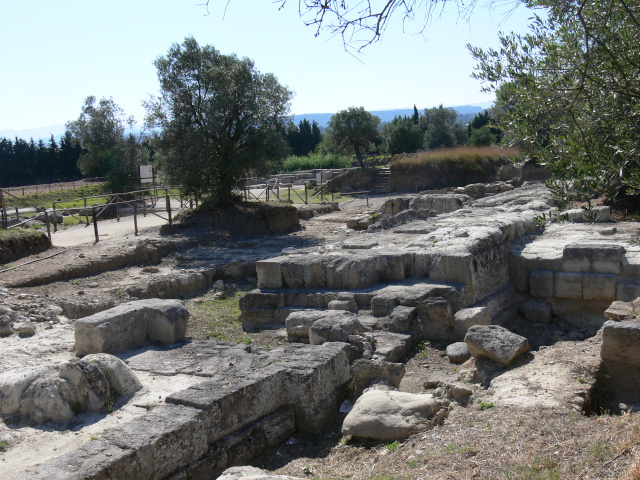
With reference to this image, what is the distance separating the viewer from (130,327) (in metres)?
6.88

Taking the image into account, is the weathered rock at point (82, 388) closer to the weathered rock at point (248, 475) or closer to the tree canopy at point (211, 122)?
the weathered rock at point (248, 475)

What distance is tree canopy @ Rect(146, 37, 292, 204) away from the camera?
19.7 meters

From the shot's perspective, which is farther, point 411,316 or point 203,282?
point 203,282

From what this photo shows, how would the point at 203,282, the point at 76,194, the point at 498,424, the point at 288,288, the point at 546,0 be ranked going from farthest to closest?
the point at 76,194
the point at 203,282
the point at 288,288
the point at 546,0
the point at 498,424

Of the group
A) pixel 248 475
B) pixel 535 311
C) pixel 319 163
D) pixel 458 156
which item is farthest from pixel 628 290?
pixel 319 163

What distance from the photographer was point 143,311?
7.09m

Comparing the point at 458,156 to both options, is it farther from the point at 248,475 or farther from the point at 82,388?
the point at 248,475

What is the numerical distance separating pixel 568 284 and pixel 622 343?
341 cm

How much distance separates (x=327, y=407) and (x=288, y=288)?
3872 millimetres

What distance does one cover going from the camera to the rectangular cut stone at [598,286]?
8852mm

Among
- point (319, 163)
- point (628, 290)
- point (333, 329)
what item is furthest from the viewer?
point (319, 163)

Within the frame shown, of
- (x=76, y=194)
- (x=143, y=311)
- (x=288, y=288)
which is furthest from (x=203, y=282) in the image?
(x=76, y=194)

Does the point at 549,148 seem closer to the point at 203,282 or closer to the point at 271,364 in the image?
the point at 271,364

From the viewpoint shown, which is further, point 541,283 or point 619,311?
point 541,283
